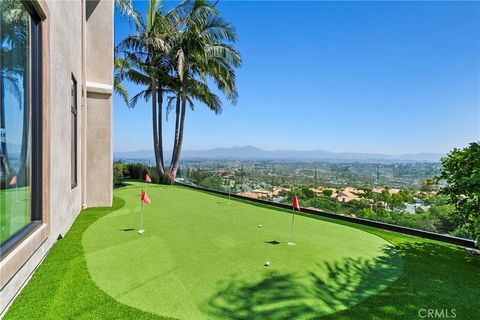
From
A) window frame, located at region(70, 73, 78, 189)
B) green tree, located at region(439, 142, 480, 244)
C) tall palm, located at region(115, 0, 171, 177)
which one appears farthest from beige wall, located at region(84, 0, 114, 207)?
green tree, located at region(439, 142, 480, 244)

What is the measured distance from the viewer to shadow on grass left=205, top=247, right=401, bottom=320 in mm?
2545

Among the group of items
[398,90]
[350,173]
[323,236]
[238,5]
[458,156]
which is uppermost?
[238,5]

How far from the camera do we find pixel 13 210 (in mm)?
2816

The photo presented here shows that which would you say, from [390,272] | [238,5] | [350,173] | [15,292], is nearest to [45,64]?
[15,292]

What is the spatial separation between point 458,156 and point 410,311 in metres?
3.28

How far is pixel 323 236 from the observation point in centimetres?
531

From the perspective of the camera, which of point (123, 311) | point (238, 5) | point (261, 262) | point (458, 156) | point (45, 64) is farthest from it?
point (238, 5)

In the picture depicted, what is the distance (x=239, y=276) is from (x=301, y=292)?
86 centimetres

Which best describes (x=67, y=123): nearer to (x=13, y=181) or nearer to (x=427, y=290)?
(x=13, y=181)

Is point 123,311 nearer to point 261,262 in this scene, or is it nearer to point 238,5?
point 261,262

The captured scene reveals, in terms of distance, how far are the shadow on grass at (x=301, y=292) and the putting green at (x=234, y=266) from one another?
1 centimetres

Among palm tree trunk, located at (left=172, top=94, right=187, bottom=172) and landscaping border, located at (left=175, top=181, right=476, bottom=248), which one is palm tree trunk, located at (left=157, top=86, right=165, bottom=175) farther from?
landscaping border, located at (left=175, top=181, right=476, bottom=248)

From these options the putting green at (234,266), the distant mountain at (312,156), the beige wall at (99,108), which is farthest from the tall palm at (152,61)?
the putting green at (234,266)

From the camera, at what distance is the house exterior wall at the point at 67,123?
3.15 metres
